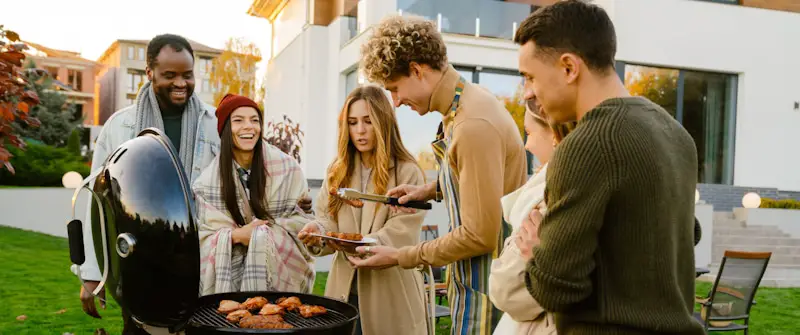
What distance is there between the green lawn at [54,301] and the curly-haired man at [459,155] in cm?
452

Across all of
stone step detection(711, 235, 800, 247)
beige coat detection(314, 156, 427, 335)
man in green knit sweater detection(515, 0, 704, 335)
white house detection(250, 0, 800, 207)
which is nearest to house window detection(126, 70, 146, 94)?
white house detection(250, 0, 800, 207)

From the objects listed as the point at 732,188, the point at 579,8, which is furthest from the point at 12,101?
the point at 732,188

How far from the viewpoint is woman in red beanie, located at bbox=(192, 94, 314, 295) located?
10.1 feet

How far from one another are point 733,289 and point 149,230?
584 centimetres

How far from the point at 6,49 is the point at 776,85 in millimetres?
17414

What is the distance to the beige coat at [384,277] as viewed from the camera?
3.26 m

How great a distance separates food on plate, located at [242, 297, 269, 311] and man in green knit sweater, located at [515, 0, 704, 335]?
1.53 m

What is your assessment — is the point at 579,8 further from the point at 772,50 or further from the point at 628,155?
the point at 772,50

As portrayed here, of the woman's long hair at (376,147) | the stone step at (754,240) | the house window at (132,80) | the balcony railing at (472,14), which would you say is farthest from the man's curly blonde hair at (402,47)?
the house window at (132,80)

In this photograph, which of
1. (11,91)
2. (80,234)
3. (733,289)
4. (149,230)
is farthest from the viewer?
(733,289)

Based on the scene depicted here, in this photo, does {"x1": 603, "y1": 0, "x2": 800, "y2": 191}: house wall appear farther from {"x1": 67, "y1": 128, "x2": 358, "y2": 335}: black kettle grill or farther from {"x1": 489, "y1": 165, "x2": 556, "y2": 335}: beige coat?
{"x1": 67, "y1": 128, "x2": 358, "y2": 335}: black kettle grill

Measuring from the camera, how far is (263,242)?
307 cm

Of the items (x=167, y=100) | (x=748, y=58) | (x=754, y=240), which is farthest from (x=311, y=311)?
(x=748, y=58)

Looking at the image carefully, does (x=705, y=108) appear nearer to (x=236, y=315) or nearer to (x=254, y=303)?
(x=254, y=303)
